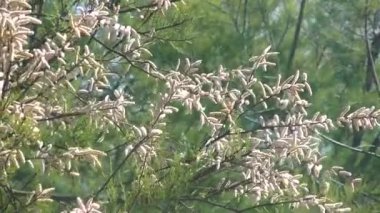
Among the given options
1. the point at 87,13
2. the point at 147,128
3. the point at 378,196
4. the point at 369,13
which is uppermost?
the point at 369,13

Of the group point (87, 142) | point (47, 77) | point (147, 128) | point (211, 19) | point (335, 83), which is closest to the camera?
point (47, 77)

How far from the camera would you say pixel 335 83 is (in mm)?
5270

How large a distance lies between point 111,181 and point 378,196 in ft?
5.54

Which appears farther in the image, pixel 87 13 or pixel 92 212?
pixel 87 13

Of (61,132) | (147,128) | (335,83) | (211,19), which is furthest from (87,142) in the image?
(335,83)

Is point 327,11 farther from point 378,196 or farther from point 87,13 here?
point 87,13

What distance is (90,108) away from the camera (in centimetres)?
200

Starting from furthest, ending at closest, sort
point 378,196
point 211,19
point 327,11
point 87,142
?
point 327,11
point 211,19
point 378,196
point 87,142

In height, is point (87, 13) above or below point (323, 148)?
above

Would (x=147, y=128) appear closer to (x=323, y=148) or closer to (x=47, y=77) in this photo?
(x=47, y=77)

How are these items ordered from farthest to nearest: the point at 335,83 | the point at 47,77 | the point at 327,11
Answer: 1. the point at 327,11
2. the point at 335,83
3. the point at 47,77

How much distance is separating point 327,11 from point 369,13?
52cm

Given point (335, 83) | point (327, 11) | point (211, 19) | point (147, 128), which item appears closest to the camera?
point (147, 128)

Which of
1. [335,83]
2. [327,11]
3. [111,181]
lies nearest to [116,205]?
[111,181]
